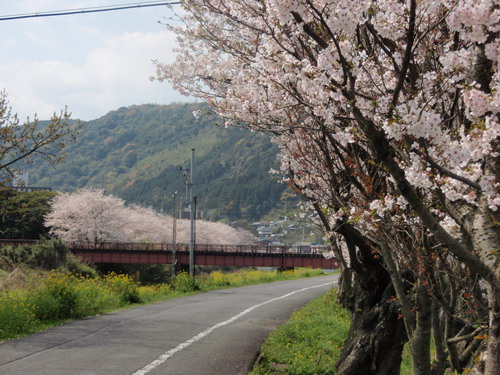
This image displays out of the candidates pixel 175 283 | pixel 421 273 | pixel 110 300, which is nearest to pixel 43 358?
pixel 421 273

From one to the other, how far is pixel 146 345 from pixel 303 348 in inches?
123

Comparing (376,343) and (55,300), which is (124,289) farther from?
(376,343)

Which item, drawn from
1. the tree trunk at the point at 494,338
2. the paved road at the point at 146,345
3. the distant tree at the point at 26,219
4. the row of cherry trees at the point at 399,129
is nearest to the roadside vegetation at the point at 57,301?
the paved road at the point at 146,345

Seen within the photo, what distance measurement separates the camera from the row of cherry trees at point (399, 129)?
3.60 meters

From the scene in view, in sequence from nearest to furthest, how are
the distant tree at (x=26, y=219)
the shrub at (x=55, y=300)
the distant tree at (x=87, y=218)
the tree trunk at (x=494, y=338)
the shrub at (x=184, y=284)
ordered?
1. the tree trunk at (x=494, y=338)
2. the shrub at (x=55, y=300)
3. the shrub at (x=184, y=284)
4. the distant tree at (x=26, y=219)
5. the distant tree at (x=87, y=218)

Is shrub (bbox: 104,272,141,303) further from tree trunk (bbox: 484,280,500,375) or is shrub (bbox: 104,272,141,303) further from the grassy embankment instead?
tree trunk (bbox: 484,280,500,375)

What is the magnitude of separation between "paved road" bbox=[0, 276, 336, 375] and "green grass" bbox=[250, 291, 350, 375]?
0.34 meters

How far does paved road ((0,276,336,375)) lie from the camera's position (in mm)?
8359

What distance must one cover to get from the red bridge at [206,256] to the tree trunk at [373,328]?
46.7 meters

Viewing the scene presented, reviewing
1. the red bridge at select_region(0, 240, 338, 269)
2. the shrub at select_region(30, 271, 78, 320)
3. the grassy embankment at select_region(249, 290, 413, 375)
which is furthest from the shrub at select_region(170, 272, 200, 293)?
the red bridge at select_region(0, 240, 338, 269)

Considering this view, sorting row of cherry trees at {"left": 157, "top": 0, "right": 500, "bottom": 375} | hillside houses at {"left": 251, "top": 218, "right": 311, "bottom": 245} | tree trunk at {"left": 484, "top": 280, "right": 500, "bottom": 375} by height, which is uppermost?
hillside houses at {"left": 251, "top": 218, "right": 311, "bottom": 245}

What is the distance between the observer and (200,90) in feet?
35.3

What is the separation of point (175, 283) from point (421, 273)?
74.0 ft

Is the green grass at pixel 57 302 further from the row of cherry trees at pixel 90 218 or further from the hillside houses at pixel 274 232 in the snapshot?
the hillside houses at pixel 274 232
